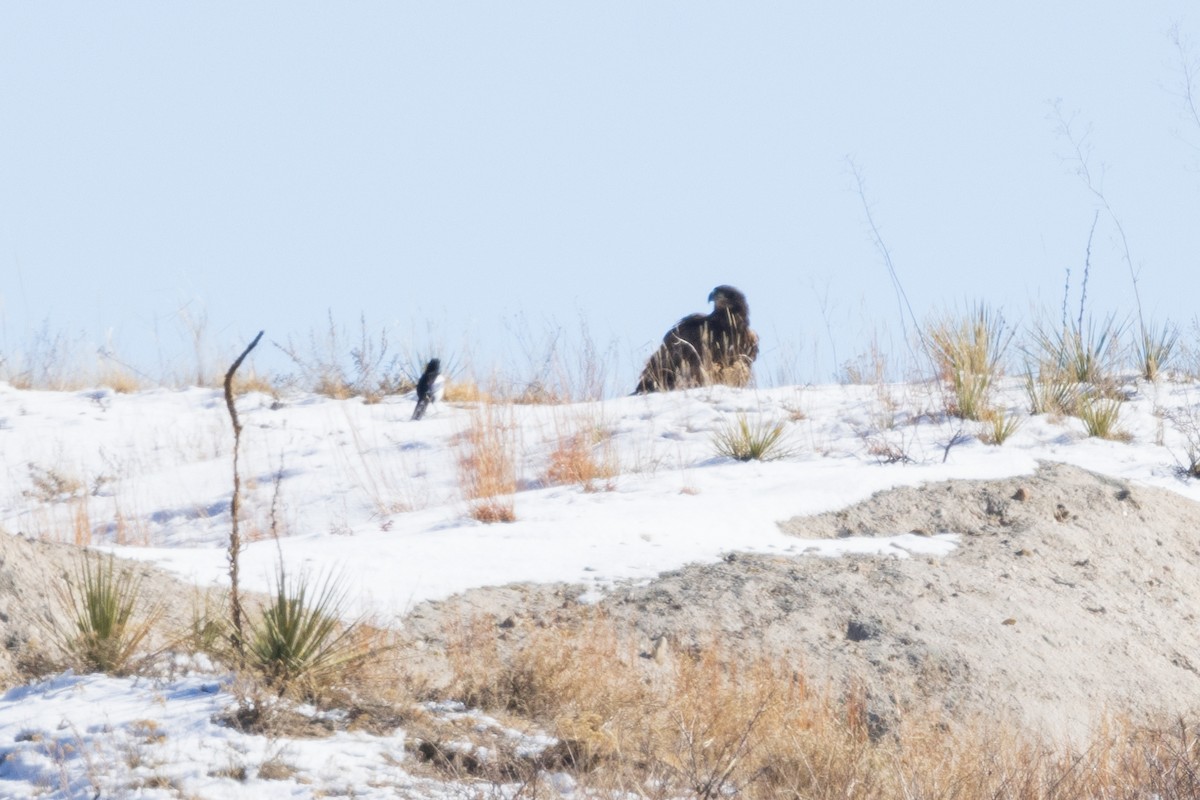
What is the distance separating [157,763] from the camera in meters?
2.77

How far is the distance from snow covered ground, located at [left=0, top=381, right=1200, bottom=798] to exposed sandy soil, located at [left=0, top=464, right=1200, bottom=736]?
0.60ft

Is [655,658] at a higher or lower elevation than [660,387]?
lower

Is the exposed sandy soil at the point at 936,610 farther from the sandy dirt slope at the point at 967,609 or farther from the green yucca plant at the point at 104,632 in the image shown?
the green yucca plant at the point at 104,632

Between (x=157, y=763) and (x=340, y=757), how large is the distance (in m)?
0.39

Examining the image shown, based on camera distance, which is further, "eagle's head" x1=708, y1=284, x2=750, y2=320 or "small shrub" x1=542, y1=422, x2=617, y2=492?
"eagle's head" x1=708, y1=284, x2=750, y2=320

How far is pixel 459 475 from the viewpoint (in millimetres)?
8242

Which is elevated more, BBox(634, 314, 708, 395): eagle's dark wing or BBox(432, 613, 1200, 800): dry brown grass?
BBox(634, 314, 708, 395): eagle's dark wing

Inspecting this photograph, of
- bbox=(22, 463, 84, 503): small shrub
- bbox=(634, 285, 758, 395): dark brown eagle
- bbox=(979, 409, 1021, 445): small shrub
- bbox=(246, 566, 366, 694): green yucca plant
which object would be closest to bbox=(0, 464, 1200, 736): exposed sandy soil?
bbox=(246, 566, 366, 694): green yucca plant

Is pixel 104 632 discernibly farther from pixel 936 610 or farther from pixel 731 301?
pixel 731 301

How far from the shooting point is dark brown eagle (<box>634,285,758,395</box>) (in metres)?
10.8

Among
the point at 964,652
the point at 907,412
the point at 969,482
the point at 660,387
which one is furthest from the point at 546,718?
the point at 660,387

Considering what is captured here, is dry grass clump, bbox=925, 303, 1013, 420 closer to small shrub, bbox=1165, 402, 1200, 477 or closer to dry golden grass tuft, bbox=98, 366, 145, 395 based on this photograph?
small shrub, bbox=1165, 402, 1200, 477

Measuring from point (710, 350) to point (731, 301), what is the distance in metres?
0.60

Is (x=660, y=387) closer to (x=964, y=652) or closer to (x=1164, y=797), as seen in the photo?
(x=964, y=652)
